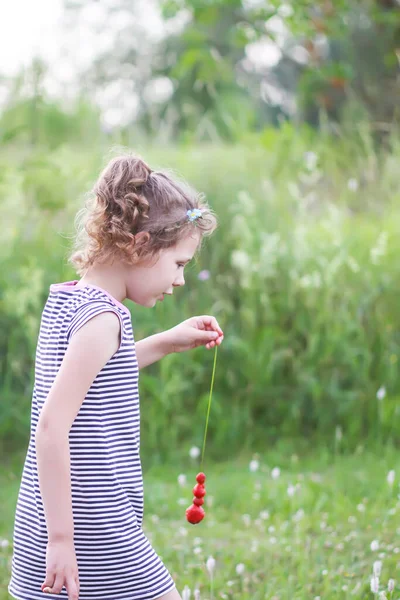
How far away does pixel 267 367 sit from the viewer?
4910 mm

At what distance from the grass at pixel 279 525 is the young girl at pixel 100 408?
94 centimetres

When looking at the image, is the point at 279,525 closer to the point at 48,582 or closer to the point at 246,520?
the point at 246,520

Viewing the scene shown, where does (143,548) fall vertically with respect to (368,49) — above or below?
above

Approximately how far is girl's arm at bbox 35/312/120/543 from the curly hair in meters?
0.30

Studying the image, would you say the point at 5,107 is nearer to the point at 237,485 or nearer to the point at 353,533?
the point at 237,485

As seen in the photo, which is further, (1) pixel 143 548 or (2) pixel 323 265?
(2) pixel 323 265

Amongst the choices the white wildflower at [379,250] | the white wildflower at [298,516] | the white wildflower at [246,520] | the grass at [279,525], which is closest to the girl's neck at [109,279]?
the grass at [279,525]

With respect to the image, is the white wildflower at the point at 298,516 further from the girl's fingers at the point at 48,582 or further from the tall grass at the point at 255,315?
the girl's fingers at the point at 48,582

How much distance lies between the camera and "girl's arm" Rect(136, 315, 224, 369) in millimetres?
2299

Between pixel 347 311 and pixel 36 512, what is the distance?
337 cm

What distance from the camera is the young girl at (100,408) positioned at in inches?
69.6

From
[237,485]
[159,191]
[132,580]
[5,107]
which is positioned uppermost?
[159,191]

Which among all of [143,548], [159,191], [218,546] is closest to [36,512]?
[143,548]

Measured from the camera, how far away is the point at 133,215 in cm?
204
